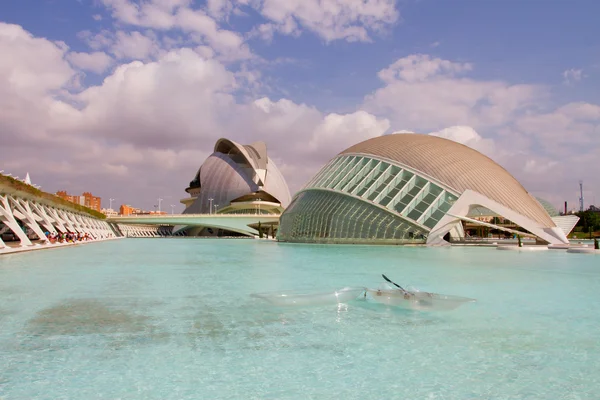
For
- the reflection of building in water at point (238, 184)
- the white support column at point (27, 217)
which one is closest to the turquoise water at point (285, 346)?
the white support column at point (27, 217)

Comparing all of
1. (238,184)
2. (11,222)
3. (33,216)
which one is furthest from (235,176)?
(11,222)

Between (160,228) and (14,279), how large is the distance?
4018 inches

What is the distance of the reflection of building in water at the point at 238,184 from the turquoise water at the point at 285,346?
85607mm

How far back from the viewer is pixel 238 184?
10000cm

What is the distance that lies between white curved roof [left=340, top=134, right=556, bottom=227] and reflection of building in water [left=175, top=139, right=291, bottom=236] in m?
55.1

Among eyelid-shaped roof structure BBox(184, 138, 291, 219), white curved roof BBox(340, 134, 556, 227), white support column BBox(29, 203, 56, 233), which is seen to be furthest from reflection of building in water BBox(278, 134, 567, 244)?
eyelid-shaped roof structure BBox(184, 138, 291, 219)

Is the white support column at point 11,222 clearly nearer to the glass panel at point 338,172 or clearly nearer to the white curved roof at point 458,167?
the glass panel at point 338,172

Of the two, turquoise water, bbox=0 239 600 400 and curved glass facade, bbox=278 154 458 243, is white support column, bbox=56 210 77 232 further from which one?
turquoise water, bbox=0 239 600 400

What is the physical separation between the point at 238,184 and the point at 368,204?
212 feet

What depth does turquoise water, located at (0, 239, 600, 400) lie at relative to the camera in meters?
5.61

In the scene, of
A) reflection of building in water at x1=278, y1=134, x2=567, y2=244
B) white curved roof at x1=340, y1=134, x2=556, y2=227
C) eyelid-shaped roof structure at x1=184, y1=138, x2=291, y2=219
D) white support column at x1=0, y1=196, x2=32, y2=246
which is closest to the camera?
white support column at x1=0, y1=196, x2=32, y2=246

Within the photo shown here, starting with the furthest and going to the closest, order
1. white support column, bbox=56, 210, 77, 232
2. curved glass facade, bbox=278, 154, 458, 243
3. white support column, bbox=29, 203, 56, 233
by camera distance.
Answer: white support column, bbox=56, 210, 77, 232
white support column, bbox=29, 203, 56, 233
curved glass facade, bbox=278, 154, 458, 243

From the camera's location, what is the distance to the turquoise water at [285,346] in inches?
221

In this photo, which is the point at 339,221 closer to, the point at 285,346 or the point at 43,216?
the point at 43,216
